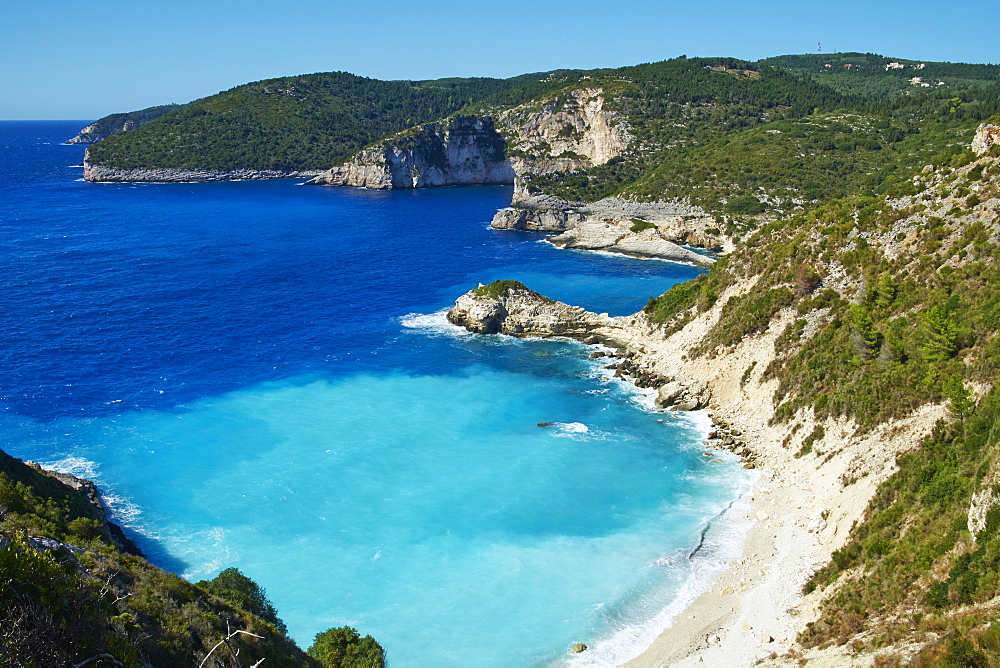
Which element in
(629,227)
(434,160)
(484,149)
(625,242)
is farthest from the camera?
(484,149)

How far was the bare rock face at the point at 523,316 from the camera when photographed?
187 feet

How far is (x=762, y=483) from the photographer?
33812 millimetres

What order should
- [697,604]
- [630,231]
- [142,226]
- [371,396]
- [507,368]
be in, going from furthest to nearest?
[142,226] < [630,231] < [507,368] < [371,396] < [697,604]

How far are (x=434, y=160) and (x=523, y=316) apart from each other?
362 feet

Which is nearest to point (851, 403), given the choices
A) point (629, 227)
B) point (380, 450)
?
point (380, 450)

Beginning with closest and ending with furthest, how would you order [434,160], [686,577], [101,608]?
1. [101,608]
2. [686,577]
3. [434,160]

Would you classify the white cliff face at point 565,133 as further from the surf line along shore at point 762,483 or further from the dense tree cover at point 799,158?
the surf line along shore at point 762,483

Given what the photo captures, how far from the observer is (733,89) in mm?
147250

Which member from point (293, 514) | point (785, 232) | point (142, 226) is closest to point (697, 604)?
point (293, 514)

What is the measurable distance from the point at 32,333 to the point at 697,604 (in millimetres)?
55573

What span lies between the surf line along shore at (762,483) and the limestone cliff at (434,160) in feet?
370

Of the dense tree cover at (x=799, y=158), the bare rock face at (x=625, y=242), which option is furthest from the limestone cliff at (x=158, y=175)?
the bare rock face at (x=625, y=242)

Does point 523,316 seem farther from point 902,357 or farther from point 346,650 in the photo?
point 346,650

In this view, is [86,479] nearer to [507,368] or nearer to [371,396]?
[371,396]
